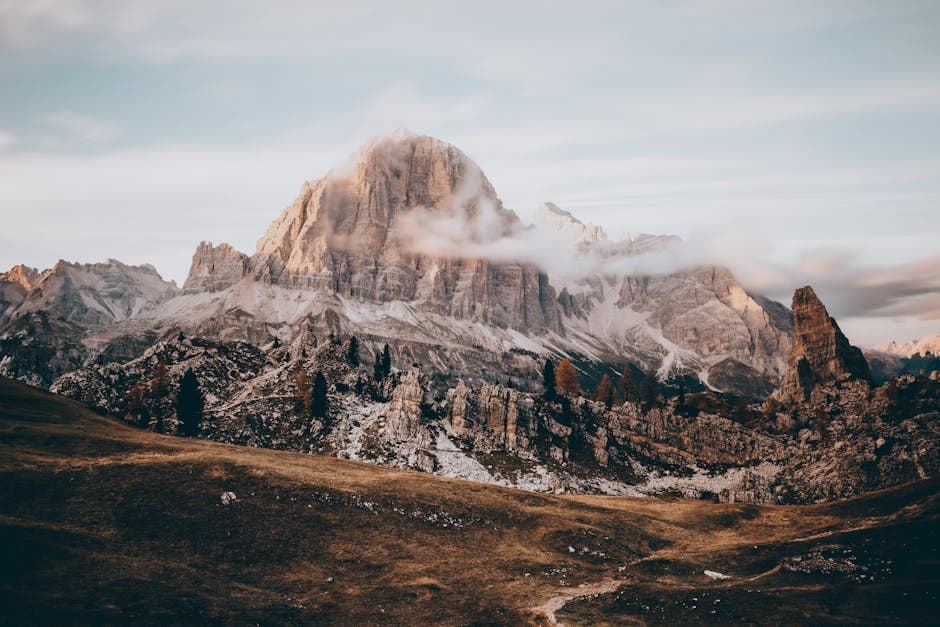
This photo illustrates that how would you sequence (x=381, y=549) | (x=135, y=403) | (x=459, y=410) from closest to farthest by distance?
(x=381, y=549) < (x=135, y=403) < (x=459, y=410)

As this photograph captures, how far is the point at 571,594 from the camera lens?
208 ft

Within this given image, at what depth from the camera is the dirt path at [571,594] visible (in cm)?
5669

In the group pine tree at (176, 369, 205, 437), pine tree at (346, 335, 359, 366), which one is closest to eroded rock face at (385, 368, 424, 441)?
pine tree at (346, 335, 359, 366)

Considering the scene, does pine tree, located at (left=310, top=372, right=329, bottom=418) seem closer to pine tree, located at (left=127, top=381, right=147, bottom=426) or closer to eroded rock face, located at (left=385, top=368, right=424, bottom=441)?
eroded rock face, located at (left=385, top=368, right=424, bottom=441)

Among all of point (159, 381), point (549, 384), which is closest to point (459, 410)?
point (549, 384)

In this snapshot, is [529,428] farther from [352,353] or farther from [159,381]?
[159,381]

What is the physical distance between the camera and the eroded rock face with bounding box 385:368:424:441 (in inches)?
5817

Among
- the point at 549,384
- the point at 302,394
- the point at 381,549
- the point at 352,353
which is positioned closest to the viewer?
the point at 381,549

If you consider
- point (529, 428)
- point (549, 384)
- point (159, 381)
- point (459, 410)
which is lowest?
point (529, 428)

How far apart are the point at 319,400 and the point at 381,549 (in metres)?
85.6

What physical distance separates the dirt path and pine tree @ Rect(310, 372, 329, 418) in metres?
96.6

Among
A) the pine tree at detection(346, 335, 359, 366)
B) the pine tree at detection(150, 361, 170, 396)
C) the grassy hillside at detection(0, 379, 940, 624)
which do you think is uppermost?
the pine tree at detection(346, 335, 359, 366)

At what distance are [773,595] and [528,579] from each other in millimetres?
24105

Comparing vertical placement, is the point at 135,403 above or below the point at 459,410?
above
